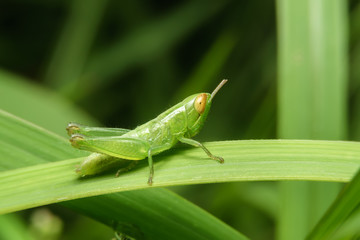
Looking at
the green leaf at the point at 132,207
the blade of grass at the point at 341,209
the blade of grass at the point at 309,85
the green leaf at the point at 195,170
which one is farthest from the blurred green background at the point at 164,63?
the blade of grass at the point at 341,209

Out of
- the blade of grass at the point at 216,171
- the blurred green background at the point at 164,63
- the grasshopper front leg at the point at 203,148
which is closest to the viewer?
the blade of grass at the point at 216,171

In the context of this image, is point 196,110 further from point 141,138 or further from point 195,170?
point 195,170

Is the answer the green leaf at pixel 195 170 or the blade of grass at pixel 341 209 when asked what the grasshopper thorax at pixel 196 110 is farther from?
the blade of grass at pixel 341 209

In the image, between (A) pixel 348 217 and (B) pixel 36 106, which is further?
(B) pixel 36 106

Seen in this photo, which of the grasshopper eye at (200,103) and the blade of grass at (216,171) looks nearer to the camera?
the blade of grass at (216,171)

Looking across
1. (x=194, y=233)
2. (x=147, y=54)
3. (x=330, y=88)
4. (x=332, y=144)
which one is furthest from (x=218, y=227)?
(x=147, y=54)

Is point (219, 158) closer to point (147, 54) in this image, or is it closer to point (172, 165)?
point (172, 165)
